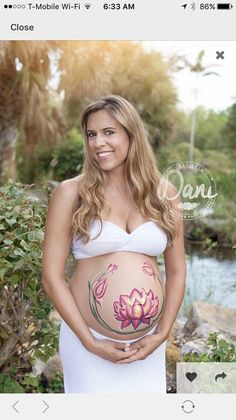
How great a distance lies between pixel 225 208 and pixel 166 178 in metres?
0.64

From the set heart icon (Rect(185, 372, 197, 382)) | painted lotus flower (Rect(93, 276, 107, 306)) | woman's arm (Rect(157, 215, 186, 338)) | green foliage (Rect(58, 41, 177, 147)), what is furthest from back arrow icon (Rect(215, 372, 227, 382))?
green foliage (Rect(58, 41, 177, 147))

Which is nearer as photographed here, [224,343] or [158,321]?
[158,321]

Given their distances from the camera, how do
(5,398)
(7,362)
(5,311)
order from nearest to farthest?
(5,398) < (5,311) < (7,362)

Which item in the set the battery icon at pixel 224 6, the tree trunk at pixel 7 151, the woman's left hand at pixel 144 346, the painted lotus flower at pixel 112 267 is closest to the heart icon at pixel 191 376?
the woman's left hand at pixel 144 346

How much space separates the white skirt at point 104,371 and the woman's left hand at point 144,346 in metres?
0.02

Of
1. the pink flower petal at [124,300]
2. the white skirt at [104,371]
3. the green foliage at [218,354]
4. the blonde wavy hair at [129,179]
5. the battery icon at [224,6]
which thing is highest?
the battery icon at [224,6]

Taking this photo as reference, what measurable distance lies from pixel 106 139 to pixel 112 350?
0.57 meters

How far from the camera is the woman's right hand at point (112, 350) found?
149cm

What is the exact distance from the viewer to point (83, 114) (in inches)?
59.1

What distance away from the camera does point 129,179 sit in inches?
62.3

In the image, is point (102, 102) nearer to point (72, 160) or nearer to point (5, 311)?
point (5, 311)

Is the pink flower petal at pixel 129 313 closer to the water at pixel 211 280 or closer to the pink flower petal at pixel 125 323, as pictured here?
the pink flower petal at pixel 125 323

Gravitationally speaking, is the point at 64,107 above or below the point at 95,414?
above

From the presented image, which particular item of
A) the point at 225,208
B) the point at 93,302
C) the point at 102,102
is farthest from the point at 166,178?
the point at 225,208
